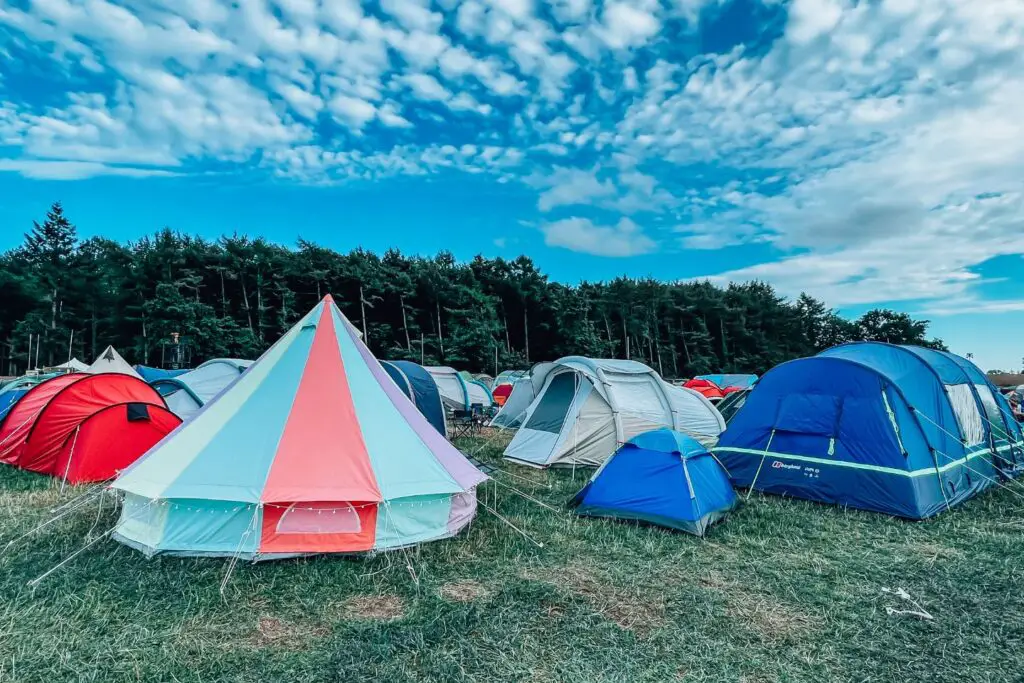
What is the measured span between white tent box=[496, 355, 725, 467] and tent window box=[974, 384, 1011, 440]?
4.46 meters

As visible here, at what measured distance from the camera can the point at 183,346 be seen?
2800 cm

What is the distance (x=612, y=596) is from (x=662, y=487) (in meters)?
2.03

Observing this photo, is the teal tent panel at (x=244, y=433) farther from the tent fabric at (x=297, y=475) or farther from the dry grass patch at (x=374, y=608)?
the dry grass patch at (x=374, y=608)

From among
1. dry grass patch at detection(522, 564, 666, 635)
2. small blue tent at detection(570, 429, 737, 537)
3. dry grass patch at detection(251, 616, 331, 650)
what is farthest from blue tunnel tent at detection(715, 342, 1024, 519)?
dry grass patch at detection(251, 616, 331, 650)

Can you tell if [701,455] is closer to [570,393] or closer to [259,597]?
[570,393]

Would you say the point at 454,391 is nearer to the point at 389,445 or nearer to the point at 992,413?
the point at 389,445

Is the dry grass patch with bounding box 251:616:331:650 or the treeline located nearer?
the dry grass patch with bounding box 251:616:331:650

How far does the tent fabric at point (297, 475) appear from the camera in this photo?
16.2ft

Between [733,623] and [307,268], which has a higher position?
[307,268]

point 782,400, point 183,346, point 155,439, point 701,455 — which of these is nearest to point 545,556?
point 701,455

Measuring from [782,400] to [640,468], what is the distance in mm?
2509

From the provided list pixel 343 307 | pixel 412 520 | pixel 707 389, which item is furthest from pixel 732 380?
pixel 412 520

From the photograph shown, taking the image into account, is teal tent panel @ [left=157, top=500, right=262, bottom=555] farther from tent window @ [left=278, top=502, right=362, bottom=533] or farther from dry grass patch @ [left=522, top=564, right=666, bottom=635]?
dry grass patch @ [left=522, top=564, right=666, bottom=635]

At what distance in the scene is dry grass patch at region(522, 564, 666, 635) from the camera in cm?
395
